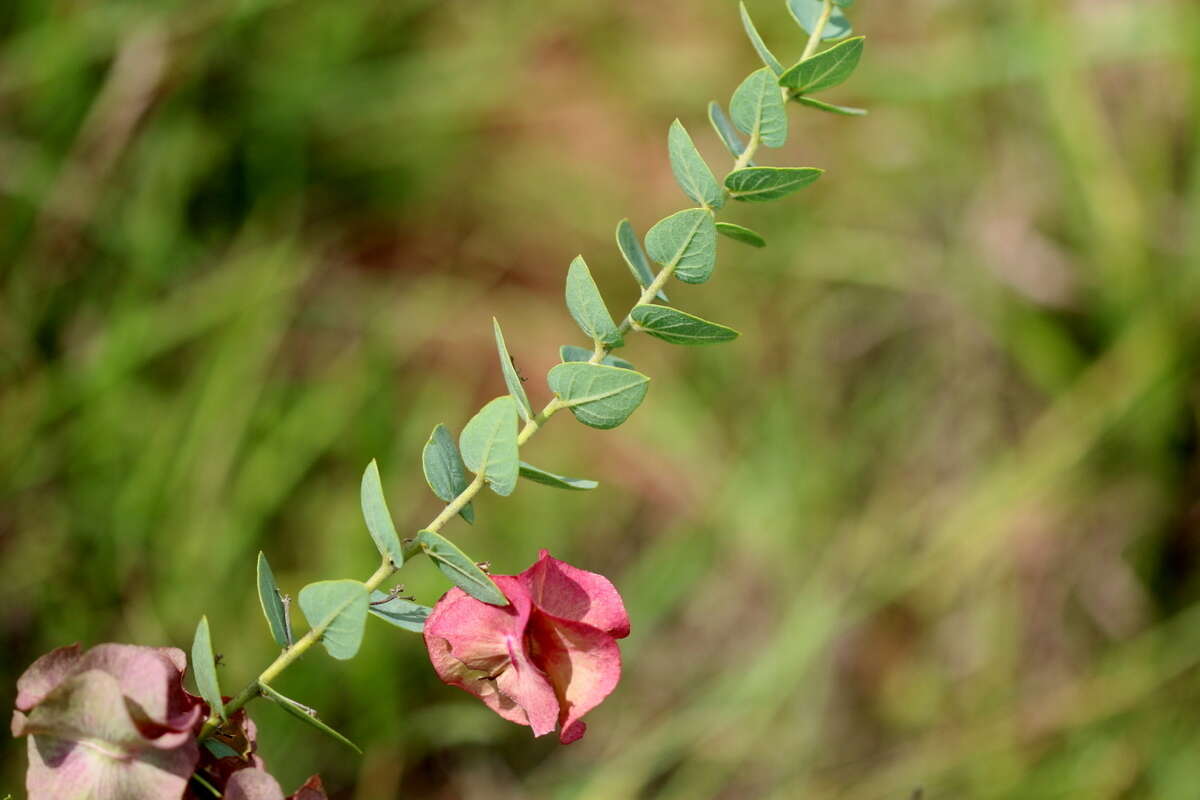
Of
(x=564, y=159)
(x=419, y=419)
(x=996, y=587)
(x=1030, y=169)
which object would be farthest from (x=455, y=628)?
(x=564, y=159)

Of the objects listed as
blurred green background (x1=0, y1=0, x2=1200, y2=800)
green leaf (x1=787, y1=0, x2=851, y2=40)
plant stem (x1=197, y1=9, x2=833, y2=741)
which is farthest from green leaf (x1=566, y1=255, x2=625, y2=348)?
blurred green background (x1=0, y1=0, x2=1200, y2=800)

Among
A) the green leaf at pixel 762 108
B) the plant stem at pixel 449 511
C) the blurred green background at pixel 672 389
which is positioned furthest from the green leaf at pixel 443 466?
the blurred green background at pixel 672 389

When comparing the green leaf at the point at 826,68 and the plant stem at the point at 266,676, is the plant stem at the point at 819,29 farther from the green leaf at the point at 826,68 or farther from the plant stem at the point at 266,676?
the plant stem at the point at 266,676

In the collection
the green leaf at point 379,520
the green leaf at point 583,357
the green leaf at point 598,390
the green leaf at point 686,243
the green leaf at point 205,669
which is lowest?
the green leaf at point 205,669

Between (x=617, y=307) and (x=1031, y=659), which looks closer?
(x=1031, y=659)

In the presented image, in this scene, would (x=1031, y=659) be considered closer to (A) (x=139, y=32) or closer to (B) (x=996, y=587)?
(B) (x=996, y=587)

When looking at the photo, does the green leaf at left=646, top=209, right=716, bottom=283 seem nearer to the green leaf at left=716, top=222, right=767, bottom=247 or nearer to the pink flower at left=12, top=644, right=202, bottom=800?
the green leaf at left=716, top=222, right=767, bottom=247
